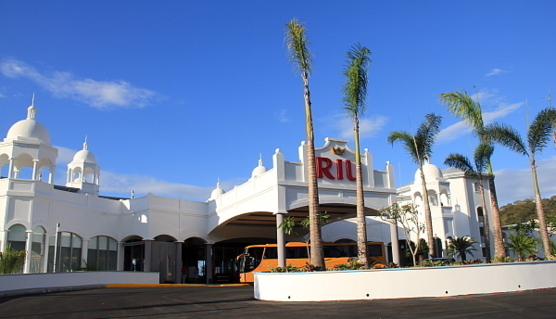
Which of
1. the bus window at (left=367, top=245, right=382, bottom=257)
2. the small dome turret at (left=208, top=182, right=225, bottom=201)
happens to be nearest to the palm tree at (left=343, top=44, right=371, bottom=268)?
the bus window at (left=367, top=245, right=382, bottom=257)

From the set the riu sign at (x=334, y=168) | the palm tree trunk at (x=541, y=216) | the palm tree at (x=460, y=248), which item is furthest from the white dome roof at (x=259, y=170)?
the palm tree trunk at (x=541, y=216)

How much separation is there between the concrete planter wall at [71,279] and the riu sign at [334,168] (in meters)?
12.5

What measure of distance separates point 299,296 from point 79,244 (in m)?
20.6

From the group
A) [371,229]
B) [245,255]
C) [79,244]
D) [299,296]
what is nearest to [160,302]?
[299,296]

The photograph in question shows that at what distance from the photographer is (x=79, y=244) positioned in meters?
31.0

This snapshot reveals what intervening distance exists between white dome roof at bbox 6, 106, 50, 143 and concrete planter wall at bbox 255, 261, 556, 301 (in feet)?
69.4

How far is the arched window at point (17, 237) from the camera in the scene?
26.6 m

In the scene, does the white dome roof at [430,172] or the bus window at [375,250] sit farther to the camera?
the white dome roof at [430,172]

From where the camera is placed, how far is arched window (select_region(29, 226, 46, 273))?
27.1 metres

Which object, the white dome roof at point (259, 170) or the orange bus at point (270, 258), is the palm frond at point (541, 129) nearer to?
the orange bus at point (270, 258)

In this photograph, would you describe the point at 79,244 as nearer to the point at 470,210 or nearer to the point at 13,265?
the point at 13,265

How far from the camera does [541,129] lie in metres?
23.3

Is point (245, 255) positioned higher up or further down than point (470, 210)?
further down

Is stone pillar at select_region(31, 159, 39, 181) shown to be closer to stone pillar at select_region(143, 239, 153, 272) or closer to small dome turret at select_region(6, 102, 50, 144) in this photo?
small dome turret at select_region(6, 102, 50, 144)
